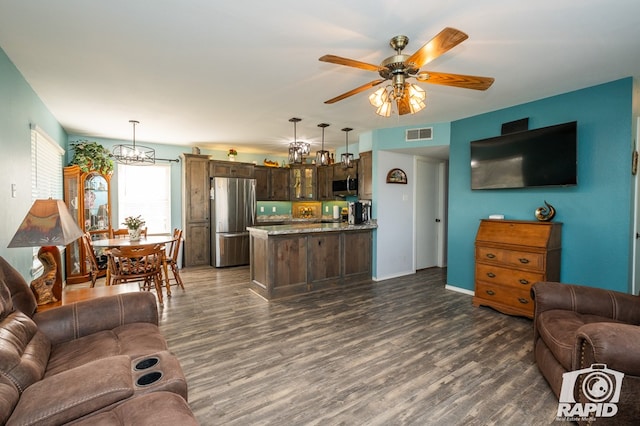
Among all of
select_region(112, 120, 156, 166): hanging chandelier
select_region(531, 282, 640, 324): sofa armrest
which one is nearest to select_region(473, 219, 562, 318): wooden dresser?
select_region(531, 282, 640, 324): sofa armrest

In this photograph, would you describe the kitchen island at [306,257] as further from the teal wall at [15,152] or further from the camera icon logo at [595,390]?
the camera icon logo at [595,390]

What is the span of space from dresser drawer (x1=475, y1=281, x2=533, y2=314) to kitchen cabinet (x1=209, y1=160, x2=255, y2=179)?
16.3ft

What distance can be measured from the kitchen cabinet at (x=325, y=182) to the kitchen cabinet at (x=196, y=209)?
8.33ft

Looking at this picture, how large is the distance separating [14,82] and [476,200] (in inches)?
210

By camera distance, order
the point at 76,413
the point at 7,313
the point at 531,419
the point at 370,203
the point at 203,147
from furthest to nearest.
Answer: the point at 203,147 → the point at 370,203 → the point at 531,419 → the point at 7,313 → the point at 76,413

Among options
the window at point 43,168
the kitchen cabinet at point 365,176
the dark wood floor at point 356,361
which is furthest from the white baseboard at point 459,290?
the window at point 43,168

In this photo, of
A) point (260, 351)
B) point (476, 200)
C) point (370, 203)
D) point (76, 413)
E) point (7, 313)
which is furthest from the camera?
point (370, 203)

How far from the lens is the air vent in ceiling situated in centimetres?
473

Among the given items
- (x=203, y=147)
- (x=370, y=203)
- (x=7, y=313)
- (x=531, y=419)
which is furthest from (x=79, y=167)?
(x=531, y=419)

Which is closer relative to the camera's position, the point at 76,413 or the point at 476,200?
the point at 76,413

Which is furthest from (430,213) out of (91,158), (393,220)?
(91,158)

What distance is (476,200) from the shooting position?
429cm

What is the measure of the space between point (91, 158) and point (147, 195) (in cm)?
134

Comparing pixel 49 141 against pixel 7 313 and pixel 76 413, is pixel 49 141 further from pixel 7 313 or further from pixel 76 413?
pixel 76 413
